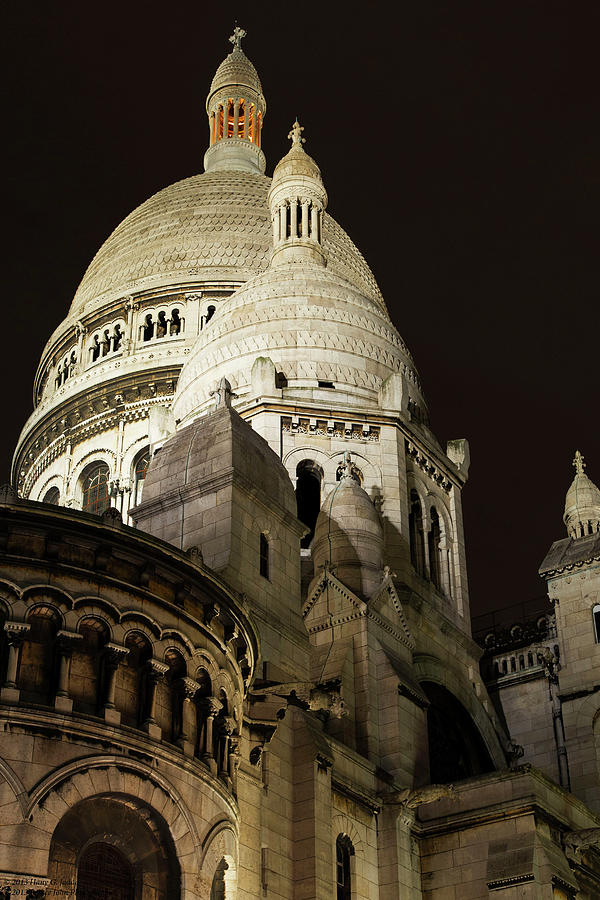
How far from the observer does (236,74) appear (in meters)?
94.6

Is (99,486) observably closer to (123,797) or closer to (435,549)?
(435,549)

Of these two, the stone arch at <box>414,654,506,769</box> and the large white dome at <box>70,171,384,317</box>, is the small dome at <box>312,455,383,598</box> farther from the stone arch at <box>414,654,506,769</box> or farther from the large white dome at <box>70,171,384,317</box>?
the large white dome at <box>70,171,384,317</box>

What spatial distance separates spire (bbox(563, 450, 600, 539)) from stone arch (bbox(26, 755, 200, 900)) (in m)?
28.7

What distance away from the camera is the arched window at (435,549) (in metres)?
50.4

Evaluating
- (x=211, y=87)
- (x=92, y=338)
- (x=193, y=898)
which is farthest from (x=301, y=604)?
(x=211, y=87)

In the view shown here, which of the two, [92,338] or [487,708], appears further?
[92,338]

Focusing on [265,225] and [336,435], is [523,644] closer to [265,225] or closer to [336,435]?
[336,435]

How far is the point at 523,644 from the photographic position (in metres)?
52.7

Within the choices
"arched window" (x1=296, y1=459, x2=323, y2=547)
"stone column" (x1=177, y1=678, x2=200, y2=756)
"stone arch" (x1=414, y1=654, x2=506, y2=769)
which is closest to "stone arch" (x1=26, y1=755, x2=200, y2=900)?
"stone column" (x1=177, y1=678, x2=200, y2=756)

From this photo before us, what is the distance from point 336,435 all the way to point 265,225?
87.4ft

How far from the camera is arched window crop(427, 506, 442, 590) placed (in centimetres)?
5044

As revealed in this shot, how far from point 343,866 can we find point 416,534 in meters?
17.2

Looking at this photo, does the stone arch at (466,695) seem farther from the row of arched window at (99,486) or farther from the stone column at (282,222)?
the row of arched window at (99,486)

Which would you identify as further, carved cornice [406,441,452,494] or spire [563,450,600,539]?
spire [563,450,600,539]
